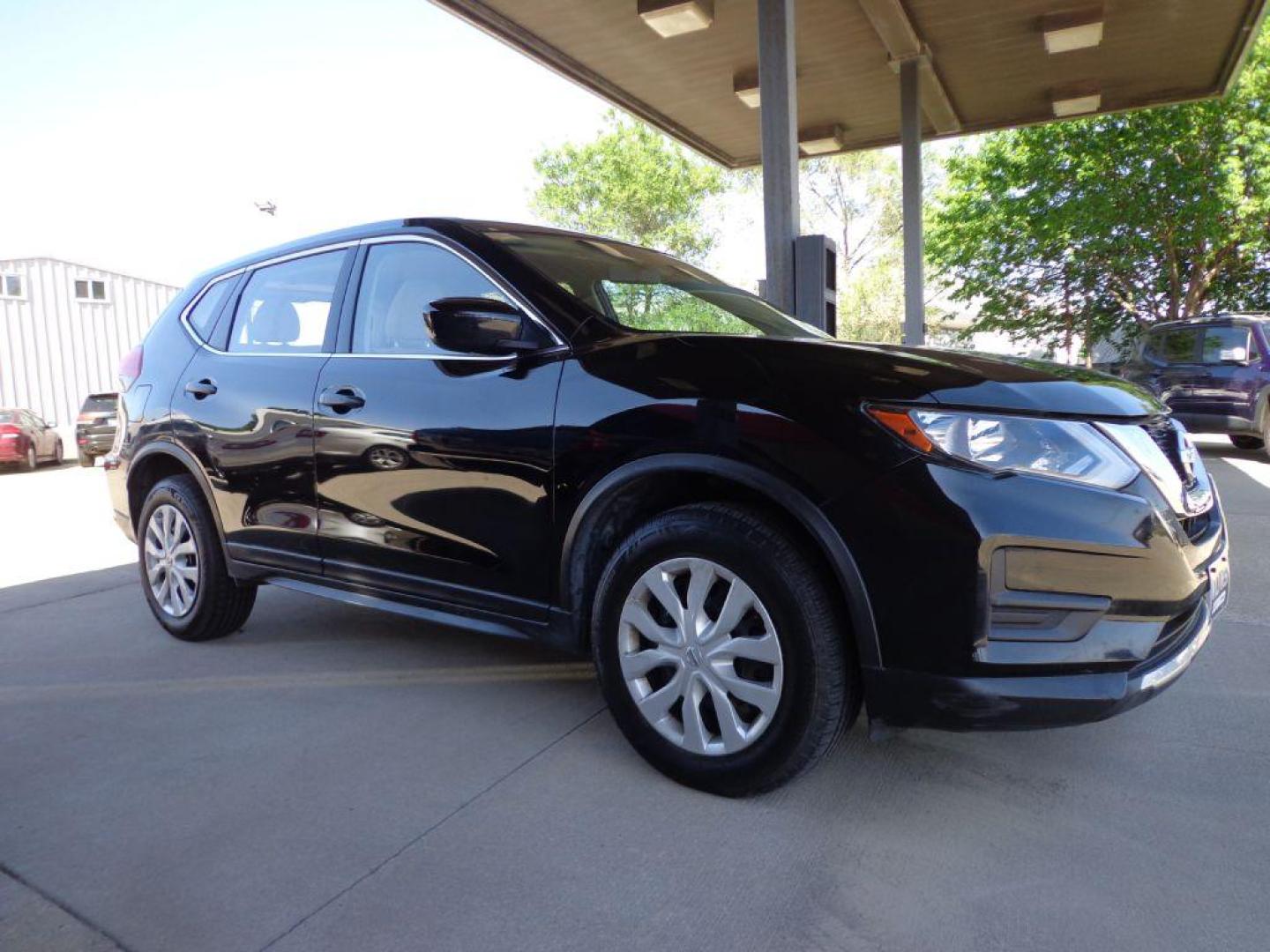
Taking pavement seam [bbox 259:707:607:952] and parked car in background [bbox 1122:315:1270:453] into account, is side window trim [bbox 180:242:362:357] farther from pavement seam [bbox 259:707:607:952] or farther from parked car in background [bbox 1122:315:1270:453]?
parked car in background [bbox 1122:315:1270:453]

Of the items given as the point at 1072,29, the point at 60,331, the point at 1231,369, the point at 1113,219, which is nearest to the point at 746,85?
the point at 1072,29

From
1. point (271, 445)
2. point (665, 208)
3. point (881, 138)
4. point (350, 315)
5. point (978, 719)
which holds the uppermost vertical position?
point (665, 208)

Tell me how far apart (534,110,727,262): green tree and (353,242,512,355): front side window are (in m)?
33.6

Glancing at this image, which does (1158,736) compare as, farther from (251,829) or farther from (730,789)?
(251,829)

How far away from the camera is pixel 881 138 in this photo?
1328cm

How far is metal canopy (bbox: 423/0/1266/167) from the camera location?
28.2 feet

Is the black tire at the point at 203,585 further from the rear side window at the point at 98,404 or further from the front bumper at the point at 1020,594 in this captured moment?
the rear side window at the point at 98,404

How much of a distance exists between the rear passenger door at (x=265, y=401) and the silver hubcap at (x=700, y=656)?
5.07ft

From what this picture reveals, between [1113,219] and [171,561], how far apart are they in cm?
1819

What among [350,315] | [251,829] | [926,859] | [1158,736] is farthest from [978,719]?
[350,315]

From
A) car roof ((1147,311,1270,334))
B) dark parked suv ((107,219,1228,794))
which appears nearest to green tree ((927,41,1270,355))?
car roof ((1147,311,1270,334))

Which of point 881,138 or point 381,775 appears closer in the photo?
point 381,775

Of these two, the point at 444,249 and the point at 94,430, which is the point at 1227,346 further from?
the point at 94,430

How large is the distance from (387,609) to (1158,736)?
2.61 metres
